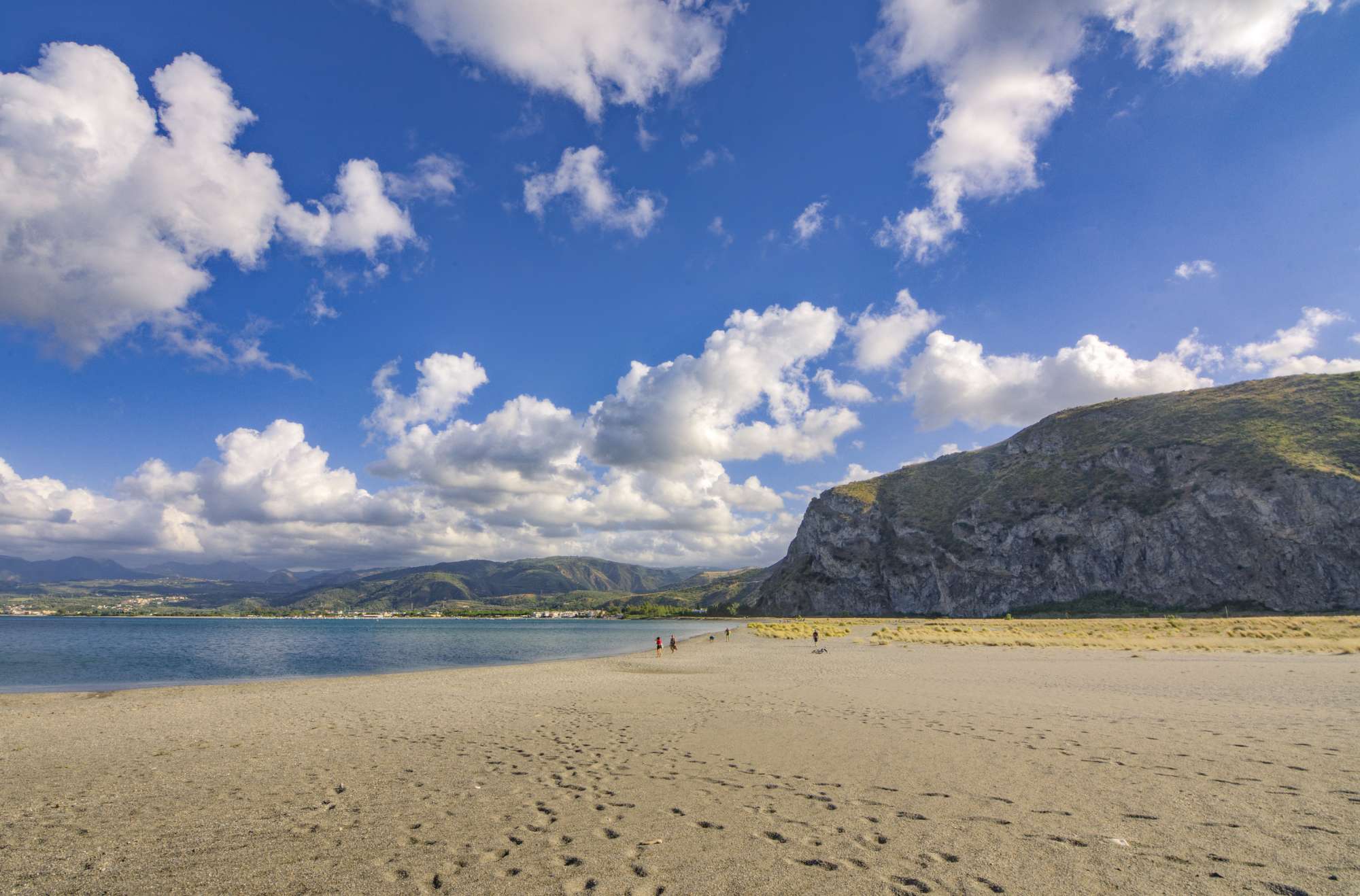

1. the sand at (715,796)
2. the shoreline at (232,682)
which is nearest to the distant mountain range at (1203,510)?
the sand at (715,796)

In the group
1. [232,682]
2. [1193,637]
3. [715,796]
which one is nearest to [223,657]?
[232,682]

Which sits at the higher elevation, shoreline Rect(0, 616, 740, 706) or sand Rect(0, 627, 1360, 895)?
sand Rect(0, 627, 1360, 895)

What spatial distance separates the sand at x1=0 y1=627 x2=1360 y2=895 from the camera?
24.1ft

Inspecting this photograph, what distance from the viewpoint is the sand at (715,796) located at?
7352mm

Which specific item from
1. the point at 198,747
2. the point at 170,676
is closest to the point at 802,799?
the point at 198,747

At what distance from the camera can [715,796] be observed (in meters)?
10.8

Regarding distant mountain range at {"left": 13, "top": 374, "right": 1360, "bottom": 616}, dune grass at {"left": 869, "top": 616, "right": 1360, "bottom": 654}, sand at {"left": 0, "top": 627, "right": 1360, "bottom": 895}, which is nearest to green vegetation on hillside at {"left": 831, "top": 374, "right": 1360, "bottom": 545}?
distant mountain range at {"left": 13, "top": 374, "right": 1360, "bottom": 616}

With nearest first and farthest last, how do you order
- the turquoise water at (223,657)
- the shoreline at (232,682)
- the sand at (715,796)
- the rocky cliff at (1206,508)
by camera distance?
Result: the sand at (715,796) < the shoreline at (232,682) < the turquoise water at (223,657) < the rocky cliff at (1206,508)

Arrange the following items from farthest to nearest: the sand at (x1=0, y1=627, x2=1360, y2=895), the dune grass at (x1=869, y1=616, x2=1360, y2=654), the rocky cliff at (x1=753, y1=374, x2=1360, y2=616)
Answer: the rocky cliff at (x1=753, y1=374, x2=1360, y2=616) → the dune grass at (x1=869, y1=616, x2=1360, y2=654) → the sand at (x1=0, y1=627, x2=1360, y2=895)

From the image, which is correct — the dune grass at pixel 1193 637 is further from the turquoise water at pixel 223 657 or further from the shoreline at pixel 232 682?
the turquoise water at pixel 223 657

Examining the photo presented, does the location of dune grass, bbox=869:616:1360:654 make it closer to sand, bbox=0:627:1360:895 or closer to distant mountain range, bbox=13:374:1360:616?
sand, bbox=0:627:1360:895

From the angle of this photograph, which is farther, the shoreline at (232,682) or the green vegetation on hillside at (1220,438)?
the green vegetation on hillside at (1220,438)

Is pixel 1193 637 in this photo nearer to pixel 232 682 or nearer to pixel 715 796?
pixel 715 796

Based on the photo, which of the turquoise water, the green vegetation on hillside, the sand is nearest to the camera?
the sand
